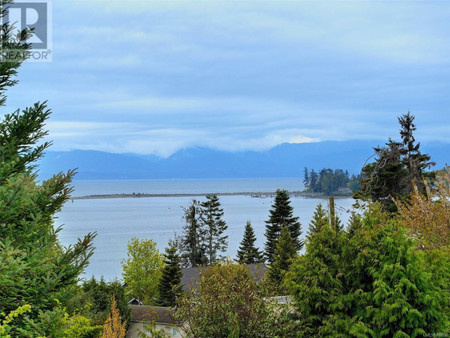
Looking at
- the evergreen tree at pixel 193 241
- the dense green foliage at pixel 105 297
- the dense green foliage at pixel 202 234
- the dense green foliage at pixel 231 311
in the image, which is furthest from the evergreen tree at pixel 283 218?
the dense green foliage at pixel 231 311

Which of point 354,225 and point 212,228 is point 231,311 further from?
point 212,228

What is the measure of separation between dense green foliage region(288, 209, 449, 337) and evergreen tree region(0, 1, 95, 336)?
16.0 ft

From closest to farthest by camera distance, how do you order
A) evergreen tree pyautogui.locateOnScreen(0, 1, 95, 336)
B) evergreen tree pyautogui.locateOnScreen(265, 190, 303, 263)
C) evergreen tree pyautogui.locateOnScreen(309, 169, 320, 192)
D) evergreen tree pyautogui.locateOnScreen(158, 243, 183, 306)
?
evergreen tree pyautogui.locateOnScreen(0, 1, 95, 336) → evergreen tree pyautogui.locateOnScreen(158, 243, 183, 306) → evergreen tree pyautogui.locateOnScreen(265, 190, 303, 263) → evergreen tree pyautogui.locateOnScreen(309, 169, 320, 192)

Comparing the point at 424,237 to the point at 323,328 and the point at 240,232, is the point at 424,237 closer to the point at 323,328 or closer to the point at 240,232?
the point at 323,328

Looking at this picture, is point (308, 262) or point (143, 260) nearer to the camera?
point (308, 262)

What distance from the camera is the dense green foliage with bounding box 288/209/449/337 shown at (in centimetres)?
906

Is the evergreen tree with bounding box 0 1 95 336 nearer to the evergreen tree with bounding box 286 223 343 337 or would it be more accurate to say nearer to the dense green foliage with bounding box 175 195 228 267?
the evergreen tree with bounding box 286 223 343 337

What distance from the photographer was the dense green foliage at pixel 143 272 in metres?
35.7

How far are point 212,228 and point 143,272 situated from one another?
518 inches

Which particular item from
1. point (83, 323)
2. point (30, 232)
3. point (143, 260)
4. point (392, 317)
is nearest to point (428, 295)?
point (392, 317)

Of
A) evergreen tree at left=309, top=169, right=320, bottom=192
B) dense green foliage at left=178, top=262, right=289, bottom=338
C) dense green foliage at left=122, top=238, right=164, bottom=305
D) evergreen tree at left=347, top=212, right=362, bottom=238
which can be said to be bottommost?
dense green foliage at left=122, top=238, right=164, bottom=305

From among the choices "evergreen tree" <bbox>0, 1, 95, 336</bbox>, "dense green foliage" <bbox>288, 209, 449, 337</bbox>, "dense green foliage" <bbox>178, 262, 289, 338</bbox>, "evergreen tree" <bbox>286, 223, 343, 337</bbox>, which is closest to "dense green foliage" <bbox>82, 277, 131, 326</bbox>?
"dense green foliage" <bbox>178, 262, 289, 338</bbox>

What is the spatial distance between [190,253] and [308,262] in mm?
39517

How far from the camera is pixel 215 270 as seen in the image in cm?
1003
